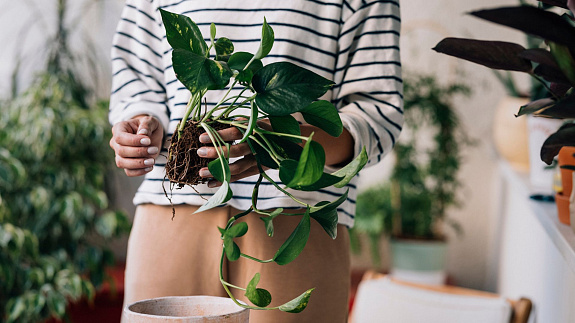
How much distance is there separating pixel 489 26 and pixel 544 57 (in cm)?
289

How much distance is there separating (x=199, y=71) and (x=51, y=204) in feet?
6.28

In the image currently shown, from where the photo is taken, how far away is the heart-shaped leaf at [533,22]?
425mm

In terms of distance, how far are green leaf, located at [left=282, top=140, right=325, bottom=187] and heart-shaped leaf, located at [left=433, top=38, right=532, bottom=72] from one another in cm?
14

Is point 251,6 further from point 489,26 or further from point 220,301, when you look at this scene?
point 489,26

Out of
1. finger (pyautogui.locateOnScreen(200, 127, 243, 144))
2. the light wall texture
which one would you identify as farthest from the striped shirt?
the light wall texture

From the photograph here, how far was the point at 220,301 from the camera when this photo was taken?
1.81ft

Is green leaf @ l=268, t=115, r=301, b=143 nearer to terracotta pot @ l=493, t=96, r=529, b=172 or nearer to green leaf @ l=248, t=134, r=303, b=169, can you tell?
green leaf @ l=248, t=134, r=303, b=169

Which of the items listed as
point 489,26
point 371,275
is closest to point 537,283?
point 371,275

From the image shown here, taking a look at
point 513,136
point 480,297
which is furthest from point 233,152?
point 513,136

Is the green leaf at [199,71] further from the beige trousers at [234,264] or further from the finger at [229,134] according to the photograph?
the beige trousers at [234,264]

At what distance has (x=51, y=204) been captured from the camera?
2.19 metres

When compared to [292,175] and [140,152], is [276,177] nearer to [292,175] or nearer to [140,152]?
[140,152]

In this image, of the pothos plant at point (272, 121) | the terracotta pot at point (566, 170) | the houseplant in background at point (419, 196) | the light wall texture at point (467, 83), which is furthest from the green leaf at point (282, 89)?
the light wall texture at point (467, 83)

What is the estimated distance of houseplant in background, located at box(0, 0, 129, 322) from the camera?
1.99 metres
